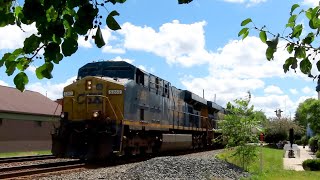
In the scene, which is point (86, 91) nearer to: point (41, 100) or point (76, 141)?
point (76, 141)

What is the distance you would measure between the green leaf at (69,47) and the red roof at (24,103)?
96.3 feet

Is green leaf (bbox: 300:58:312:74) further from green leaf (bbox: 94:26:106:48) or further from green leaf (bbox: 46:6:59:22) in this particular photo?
green leaf (bbox: 46:6:59:22)

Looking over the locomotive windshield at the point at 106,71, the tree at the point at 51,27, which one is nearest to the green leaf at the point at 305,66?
the tree at the point at 51,27

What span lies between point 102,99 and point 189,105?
12.6 meters

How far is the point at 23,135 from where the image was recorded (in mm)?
33656

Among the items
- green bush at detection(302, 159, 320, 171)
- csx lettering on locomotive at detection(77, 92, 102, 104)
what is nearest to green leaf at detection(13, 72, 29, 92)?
csx lettering on locomotive at detection(77, 92, 102, 104)

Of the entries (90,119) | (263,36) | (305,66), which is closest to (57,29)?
(263,36)

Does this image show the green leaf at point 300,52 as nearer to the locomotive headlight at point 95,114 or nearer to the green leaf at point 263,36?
the green leaf at point 263,36

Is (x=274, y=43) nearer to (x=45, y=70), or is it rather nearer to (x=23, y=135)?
(x=45, y=70)

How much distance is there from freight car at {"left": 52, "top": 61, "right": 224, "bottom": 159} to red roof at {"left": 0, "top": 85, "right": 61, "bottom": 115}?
425 inches

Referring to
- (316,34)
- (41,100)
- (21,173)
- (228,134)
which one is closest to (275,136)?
(41,100)

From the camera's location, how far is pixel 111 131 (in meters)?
18.3

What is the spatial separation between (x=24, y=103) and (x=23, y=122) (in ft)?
8.28

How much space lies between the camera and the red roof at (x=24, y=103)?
1289 inches
